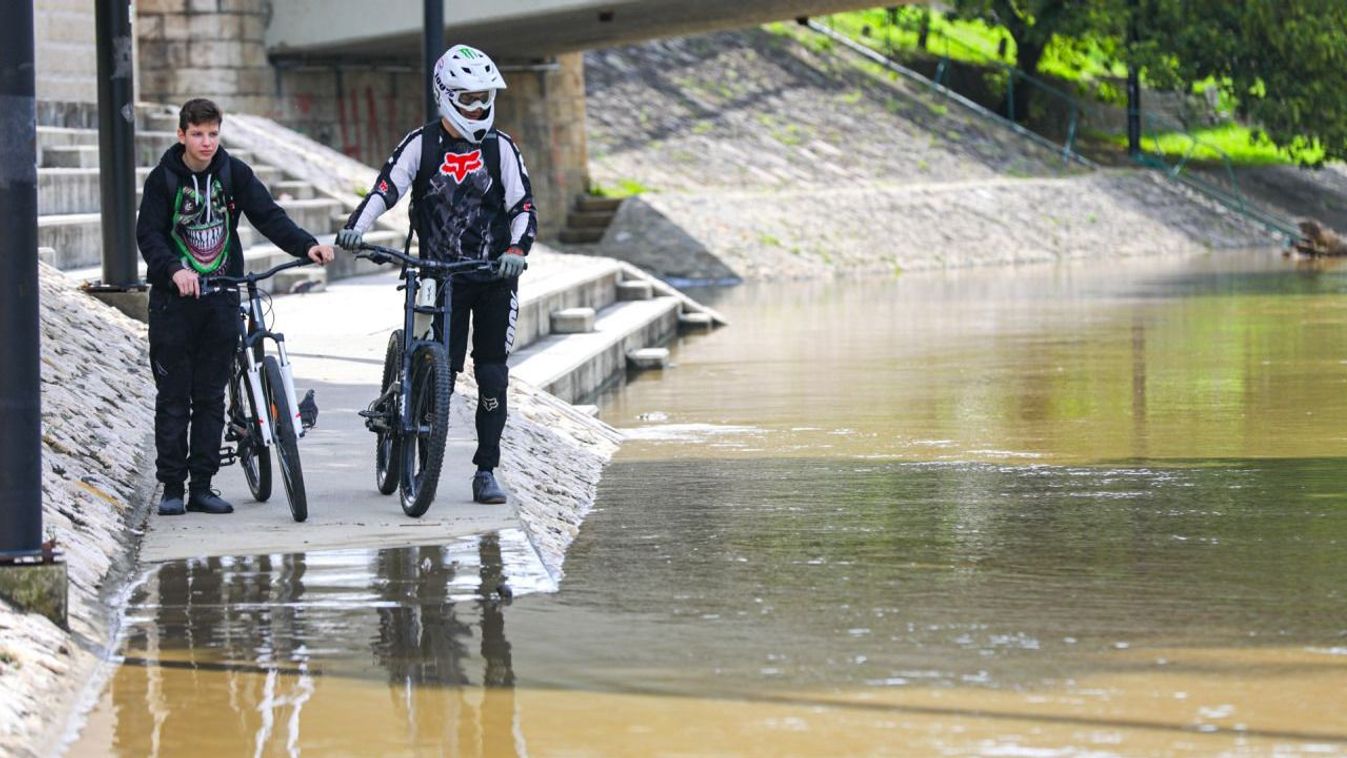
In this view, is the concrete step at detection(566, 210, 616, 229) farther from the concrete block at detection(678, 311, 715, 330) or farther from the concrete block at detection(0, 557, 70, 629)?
the concrete block at detection(0, 557, 70, 629)

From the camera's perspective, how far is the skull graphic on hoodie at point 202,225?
8.20 meters

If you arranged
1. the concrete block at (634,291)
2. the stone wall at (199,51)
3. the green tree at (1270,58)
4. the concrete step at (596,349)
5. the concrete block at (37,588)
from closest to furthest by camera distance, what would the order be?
the concrete block at (37,588), the concrete step at (596,349), the concrete block at (634,291), the stone wall at (199,51), the green tree at (1270,58)

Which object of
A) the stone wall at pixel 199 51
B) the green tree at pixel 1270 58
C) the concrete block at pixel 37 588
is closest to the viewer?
the concrete block at pixel 37 588

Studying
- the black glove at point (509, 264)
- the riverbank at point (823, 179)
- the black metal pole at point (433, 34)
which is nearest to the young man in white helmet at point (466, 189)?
the black glove at point (509, 264)

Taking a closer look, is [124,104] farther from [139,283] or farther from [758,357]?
[758,357]

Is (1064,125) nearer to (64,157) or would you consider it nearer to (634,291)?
(634,291)

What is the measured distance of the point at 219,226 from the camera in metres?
8.30

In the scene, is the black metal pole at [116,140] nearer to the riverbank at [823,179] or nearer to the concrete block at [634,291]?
the concrete block at [634,291]

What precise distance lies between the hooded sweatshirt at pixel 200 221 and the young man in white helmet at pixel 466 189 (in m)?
0.30

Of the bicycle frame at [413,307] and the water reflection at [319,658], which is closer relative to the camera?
the water reflection at [319,658]

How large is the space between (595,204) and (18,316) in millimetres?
29195

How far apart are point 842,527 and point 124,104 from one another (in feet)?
21.4

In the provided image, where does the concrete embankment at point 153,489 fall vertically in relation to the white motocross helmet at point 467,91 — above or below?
below

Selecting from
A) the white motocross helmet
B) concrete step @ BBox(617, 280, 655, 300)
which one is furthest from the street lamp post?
concrete step @ BBox(617, 280, 655, 300)
